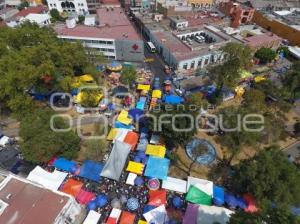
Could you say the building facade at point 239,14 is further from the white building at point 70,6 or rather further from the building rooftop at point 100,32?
the white building at point 70,6

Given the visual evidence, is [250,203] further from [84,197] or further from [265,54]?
[265,54]

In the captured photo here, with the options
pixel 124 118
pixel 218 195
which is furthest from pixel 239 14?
pixel 218 195

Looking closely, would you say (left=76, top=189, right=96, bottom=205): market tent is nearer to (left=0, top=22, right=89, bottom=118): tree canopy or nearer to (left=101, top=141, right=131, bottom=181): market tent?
(left=101, top=141, right=131, bottom=181): market tent

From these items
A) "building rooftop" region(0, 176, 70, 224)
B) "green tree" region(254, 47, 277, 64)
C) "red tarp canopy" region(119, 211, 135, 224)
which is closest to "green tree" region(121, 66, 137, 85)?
"red tarp canopy" region(119, 211, 135, 224)

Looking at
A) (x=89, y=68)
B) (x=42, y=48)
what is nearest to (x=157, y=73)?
(x=89, y=68)

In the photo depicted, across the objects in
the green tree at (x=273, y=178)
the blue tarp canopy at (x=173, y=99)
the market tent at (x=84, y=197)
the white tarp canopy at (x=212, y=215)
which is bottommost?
the market tent at (x=84, y=197)

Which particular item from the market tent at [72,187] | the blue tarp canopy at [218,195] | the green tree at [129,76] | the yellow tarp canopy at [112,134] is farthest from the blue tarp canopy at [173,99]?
the market tent at [72,187]
